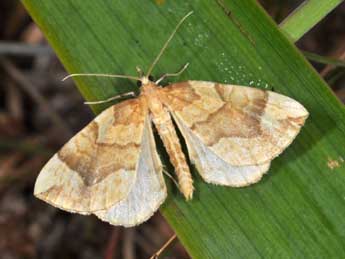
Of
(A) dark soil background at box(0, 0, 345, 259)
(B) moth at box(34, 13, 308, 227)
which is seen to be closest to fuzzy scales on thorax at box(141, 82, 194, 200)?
(B) moth at box(34, 13, 308, 227)

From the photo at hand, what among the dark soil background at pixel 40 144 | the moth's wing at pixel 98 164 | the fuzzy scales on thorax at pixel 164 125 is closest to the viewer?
the moth's wing at pixel 98 164

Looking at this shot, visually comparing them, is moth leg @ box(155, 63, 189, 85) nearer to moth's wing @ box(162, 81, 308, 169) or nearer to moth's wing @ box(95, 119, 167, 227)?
moth's wing @ box(162, 81, 308, 169)

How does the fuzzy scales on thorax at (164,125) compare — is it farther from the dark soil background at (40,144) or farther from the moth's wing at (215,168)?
the dark soil background at (40,144)

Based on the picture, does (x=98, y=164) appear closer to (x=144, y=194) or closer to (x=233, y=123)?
(x=144, y=194)

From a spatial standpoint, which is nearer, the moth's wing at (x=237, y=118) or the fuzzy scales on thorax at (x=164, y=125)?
the moth's wing at (x=237, y=118)

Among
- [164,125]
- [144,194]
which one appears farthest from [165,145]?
[144,194]

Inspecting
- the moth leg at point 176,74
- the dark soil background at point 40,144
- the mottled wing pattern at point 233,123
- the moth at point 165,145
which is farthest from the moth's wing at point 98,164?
the dark soil background at point 40,144
